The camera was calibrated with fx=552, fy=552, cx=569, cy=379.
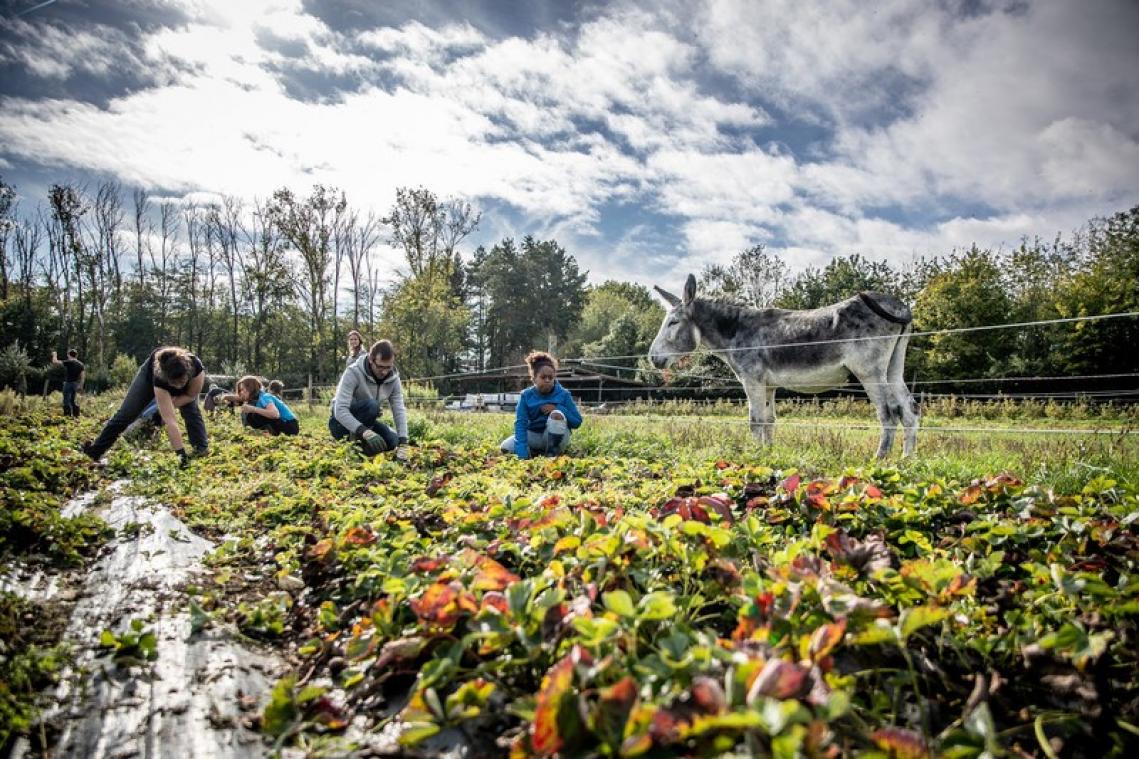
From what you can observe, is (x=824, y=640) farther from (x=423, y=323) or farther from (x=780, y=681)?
(x=423, y=323)

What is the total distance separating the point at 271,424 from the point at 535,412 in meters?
4.66

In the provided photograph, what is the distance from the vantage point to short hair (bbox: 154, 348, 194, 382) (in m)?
5.75

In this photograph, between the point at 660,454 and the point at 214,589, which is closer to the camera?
the point at 214,589

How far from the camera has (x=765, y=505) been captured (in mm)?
2838

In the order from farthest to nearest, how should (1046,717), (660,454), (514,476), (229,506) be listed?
(660,454) < (514,476) < (229,506) < (1046,717)

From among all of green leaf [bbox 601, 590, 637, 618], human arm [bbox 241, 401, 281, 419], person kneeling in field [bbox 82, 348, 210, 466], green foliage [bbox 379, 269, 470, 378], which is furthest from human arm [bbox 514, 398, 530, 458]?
green foliage [bbox 379, 269, 470, 378]

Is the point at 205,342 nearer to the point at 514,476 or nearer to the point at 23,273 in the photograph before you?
the point at 23,273

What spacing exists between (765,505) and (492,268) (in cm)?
4657

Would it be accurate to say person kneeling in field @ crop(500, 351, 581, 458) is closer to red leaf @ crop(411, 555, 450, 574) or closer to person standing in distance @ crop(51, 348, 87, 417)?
red leaf @ crop(411, 555, 450, 574)

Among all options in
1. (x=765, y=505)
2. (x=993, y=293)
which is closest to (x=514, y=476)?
(x=765, y=505)

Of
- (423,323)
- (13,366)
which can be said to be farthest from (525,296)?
(13,366)

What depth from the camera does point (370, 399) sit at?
6.88 m

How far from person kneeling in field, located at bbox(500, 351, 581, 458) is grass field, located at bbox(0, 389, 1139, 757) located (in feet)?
8.85

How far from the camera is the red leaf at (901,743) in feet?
3.03
